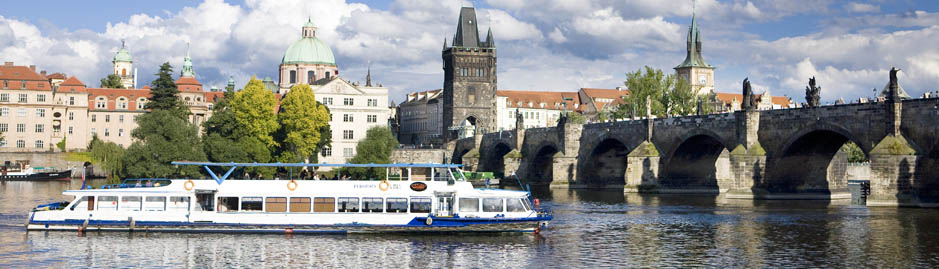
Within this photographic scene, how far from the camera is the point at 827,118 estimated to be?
6253 centimetres

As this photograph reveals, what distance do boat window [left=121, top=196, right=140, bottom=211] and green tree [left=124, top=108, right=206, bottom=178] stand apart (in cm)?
3929

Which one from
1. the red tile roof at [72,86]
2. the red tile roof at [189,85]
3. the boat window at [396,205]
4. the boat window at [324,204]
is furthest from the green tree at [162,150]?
the red tile roof at [189,85]

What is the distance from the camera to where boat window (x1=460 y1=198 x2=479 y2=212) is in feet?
142

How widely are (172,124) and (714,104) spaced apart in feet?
358

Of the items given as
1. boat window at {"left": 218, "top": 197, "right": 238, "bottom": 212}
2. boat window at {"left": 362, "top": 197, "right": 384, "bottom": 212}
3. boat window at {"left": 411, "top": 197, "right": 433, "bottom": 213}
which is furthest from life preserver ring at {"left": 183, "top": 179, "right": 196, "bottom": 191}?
boat window at {"left": 411, "top": 197, "right": 433, "bottom": 213}

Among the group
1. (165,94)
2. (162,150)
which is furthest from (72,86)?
(162,150)

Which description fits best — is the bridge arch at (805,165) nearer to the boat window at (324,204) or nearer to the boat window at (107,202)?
the boat window at (324,204)

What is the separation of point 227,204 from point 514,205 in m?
12.2

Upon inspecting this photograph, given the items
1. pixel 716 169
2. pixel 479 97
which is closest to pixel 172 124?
pixel 716 169

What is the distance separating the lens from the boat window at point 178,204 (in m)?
43.5

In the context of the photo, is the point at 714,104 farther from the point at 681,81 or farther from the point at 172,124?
the point at 172,124

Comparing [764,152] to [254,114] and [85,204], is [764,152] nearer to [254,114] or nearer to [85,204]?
[85,204]

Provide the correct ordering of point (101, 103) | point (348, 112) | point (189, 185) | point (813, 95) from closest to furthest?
1. point (189, 185)
2. point (813, 95)
3. point (348, 112)
4. point (101, 103)

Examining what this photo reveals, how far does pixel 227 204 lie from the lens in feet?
144
